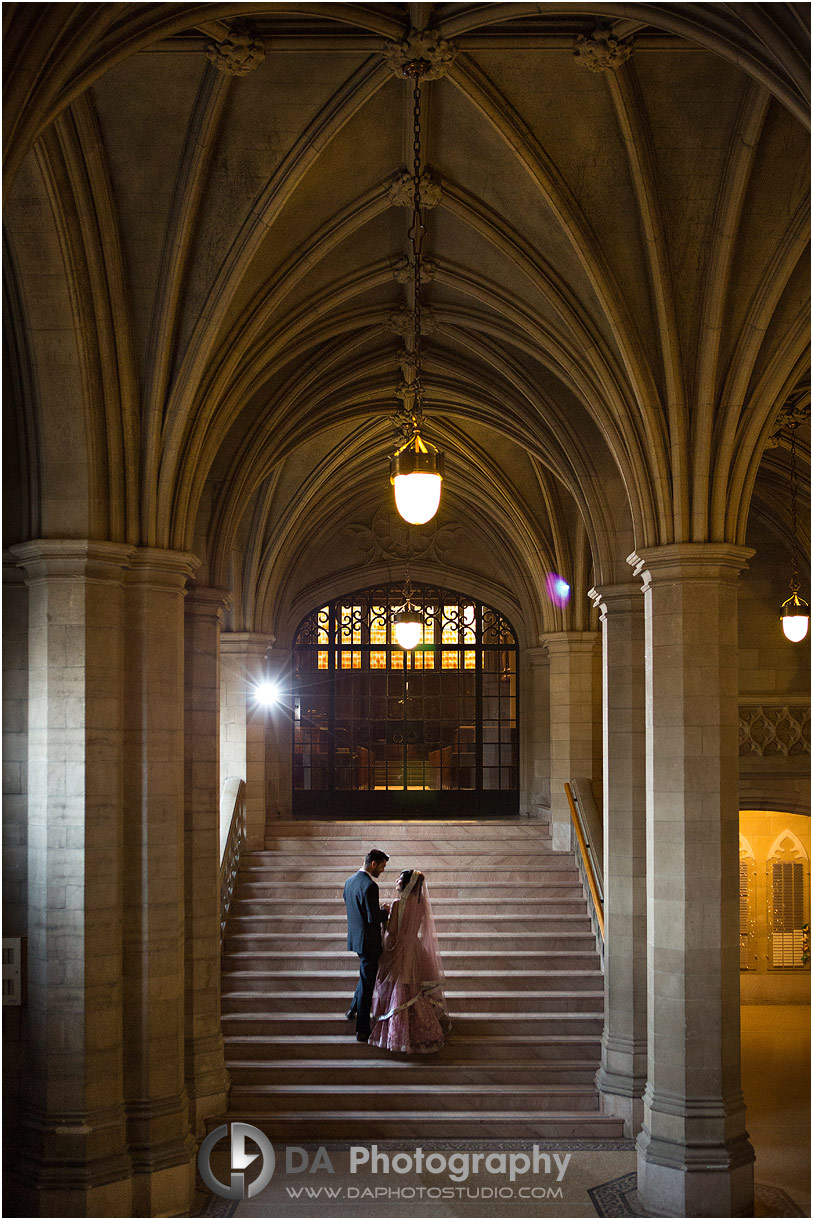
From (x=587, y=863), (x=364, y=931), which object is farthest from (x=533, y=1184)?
(x=587, y=863)

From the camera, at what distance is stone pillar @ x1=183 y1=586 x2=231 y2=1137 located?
9.91 meters

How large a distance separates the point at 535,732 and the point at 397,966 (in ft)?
28.0

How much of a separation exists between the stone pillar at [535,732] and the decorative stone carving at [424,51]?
40.3 feet

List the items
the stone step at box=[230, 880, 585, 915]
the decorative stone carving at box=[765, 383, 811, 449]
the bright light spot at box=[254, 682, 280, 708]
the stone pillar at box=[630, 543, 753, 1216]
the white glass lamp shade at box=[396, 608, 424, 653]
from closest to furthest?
the stone pillar at box=[630, 543, 753, 1216] → the decorative stone carving at box=[765, 383, 811, 449] → the stone step at box=[230, 880, 585, 915] → the white glass lamp shade at box=[396, 608, 424, 653] → the bright light spot at box=[254, 682, 280, 708]

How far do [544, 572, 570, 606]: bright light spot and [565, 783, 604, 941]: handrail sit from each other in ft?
7.84

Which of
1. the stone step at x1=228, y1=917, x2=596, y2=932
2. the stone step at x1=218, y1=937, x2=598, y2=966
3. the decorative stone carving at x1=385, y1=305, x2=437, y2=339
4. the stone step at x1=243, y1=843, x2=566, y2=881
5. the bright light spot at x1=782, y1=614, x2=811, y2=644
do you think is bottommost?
the stone step at x1=218, y1=937, x2=598, y2=966

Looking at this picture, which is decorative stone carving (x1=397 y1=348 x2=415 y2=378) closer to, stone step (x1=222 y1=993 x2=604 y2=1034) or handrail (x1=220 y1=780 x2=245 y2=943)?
handrail (x1=220 y1=780 x2=245 y2=943)

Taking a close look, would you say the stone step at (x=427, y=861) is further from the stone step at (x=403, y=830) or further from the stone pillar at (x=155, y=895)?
the stone pillar at (x=155, y=895)

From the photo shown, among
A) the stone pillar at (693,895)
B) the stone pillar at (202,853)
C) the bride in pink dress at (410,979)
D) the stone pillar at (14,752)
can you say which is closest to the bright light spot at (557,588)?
the bride in pink dress at (410,979)

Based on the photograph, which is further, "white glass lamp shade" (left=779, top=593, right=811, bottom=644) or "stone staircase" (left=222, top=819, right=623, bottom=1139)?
"white glass lamp shade" (left=779, top=593, right=811, bottom=644)

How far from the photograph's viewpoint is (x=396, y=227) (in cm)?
968

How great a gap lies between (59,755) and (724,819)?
14.9ft

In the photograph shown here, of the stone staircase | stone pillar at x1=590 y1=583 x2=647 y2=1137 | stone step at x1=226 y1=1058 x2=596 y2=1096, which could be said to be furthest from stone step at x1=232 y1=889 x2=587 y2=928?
stone pillar at x1=590 y1=583 x2=647 y2=1137

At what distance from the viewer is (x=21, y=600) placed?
814 cm
